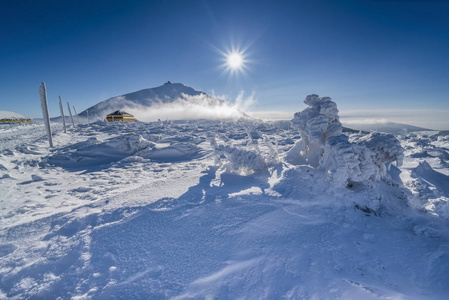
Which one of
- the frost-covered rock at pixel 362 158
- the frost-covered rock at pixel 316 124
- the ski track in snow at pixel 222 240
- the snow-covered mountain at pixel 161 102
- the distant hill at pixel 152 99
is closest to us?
the ski track in snow at pixel 222 240

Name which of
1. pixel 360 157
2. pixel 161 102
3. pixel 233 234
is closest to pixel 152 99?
pixel 161 102

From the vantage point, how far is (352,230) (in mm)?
3713

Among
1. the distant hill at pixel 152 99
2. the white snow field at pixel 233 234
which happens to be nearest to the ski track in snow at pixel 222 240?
the white snow field at pixel 233 234

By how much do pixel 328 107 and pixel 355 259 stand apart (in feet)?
19.4

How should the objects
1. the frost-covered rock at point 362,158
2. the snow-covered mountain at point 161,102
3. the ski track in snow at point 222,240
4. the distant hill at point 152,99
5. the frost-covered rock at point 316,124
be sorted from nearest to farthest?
the ski track in snow at point 222,240 < the frost-covered rock at point 362,158 < the frost-covered rock at point 316,124 < the snow-covered mountain at point 161,102 < the distant hill at point 152,99

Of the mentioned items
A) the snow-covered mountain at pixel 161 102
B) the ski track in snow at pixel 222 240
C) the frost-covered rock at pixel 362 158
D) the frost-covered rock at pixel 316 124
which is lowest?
the ski track in snow at pixel 222 240

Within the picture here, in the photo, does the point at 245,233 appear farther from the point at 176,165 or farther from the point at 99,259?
the point at 176,165

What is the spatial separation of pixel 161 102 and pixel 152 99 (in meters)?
3.86

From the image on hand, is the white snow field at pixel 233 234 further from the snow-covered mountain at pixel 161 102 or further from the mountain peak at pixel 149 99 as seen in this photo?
the mountain peak at pixel 149 99

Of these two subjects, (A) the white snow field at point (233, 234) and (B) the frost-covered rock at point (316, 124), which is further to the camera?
(B) the frost-covered rock at point (316, 124)

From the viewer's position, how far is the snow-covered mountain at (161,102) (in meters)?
58.1

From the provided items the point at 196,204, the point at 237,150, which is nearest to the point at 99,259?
the point at 196,204

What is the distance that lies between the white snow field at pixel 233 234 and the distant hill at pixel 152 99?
2150 inches

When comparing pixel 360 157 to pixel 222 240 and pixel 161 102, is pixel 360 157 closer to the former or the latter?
pixel 222 240
